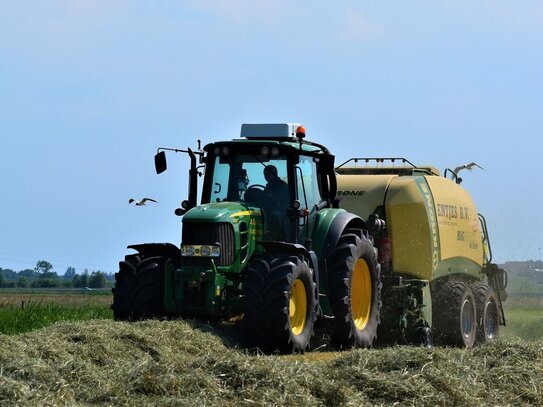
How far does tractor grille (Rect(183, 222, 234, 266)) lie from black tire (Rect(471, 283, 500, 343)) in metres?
6.57

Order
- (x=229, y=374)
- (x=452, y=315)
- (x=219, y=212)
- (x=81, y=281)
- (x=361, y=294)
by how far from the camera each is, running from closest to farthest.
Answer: (x=229, y=374) < (x=219, y=212) < (x=361, y=294) < (x=452, y=315) < (x=81, y=281)

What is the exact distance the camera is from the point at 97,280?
4459 inches

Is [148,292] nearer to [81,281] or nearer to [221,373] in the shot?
[221,373]

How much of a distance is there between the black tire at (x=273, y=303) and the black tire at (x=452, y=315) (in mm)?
4875

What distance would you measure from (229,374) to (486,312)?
1159cm

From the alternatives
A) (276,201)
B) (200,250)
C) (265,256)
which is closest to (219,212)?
(200,250)

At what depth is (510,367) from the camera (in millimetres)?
11648

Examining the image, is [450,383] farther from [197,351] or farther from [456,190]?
[456,190]

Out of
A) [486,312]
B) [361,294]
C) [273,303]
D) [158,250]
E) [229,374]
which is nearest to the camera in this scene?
[229,374]

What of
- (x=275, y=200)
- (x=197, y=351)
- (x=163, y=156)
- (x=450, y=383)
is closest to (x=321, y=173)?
(x=275, y=200)

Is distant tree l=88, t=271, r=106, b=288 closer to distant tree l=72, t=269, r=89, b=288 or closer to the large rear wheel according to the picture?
distant tree l=72, t=269, r=89, b=288

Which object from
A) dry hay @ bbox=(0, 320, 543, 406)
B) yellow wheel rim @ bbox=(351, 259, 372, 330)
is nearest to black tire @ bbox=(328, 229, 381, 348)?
yellow wheel rim @ bbox=(351, 259, 372, 330)

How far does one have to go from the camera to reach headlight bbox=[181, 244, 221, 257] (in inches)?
577

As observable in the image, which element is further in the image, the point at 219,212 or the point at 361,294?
the point at 361,294
